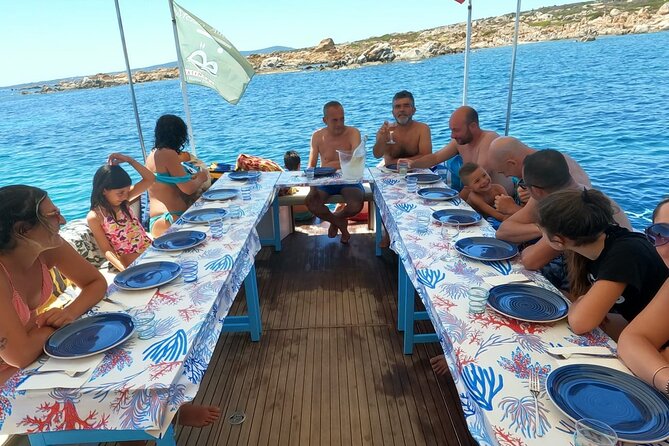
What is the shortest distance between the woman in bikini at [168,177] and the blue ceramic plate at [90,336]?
1809 millimetres

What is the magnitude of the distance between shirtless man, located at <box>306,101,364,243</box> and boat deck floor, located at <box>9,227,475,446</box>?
852 millimetres

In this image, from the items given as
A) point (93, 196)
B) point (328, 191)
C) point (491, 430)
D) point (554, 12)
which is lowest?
point (328, 191)

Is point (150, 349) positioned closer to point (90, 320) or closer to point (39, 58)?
point (90, 320)

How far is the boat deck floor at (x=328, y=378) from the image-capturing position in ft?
6.53

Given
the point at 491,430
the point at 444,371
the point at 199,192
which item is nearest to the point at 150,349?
the point at 491,430

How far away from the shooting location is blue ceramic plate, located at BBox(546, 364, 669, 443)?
0.96 metres

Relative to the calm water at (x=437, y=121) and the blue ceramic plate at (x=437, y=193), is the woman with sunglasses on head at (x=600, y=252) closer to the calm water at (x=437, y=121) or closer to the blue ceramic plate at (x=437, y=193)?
the blue ceramic plate at (x=437, y=193)

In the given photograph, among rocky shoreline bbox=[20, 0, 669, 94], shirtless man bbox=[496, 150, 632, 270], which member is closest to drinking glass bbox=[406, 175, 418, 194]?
shirtless man bbox=[496, 150, 632, 270]

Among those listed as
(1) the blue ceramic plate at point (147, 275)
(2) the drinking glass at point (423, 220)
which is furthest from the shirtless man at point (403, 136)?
(1) the blue ceramic plate at point (147, 275)

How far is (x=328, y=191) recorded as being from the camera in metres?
4.22

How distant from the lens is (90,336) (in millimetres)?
1413

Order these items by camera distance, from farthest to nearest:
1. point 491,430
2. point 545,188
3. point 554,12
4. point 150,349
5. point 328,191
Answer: point 554,12
point 328,191
point 545,188
point 150,349
point 491,430

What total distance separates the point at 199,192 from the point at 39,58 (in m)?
20.7

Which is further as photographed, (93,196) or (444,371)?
(93,196)
